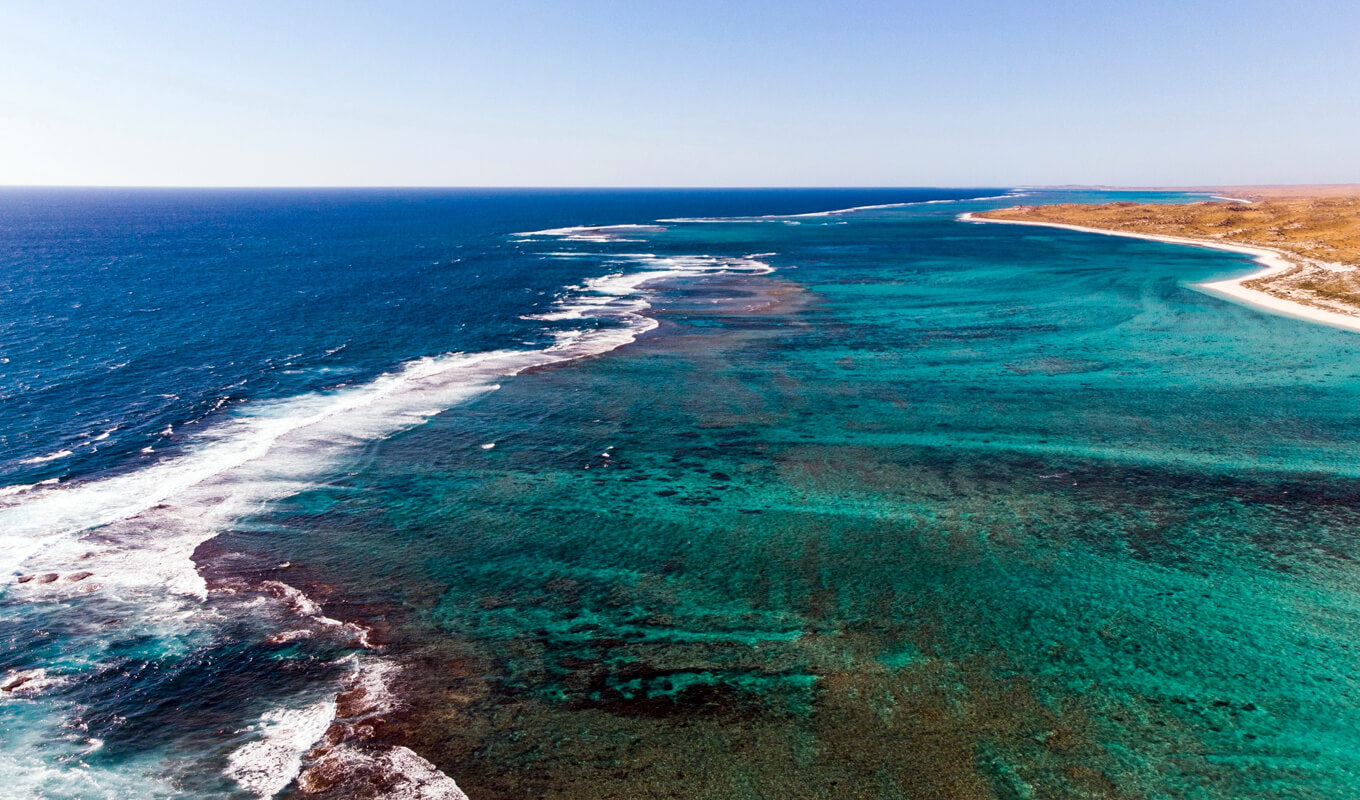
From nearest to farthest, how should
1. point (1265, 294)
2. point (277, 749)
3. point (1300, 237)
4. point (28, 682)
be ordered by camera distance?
point (277, 749) → point (28, 682) → point (1265, 294) → point (1300, 237)

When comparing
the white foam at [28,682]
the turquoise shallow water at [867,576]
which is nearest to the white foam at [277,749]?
the turquoise shallow water at [867,576]

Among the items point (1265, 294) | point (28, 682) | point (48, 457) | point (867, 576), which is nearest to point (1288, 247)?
point (1265, 294)

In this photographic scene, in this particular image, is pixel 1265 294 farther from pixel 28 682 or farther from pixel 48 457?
pixel 48 457

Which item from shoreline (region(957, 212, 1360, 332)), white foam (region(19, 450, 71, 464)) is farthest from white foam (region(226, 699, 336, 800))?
shoreline (region(957, 212, 1360, 332))

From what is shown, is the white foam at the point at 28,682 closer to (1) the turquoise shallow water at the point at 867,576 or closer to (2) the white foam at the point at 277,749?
(2) the white foam at the point at 277,749

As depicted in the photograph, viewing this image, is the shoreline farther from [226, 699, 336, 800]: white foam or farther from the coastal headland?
[226, 699, 336, 800]: white foam

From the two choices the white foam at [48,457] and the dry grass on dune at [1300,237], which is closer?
the white foam at [48,457]
